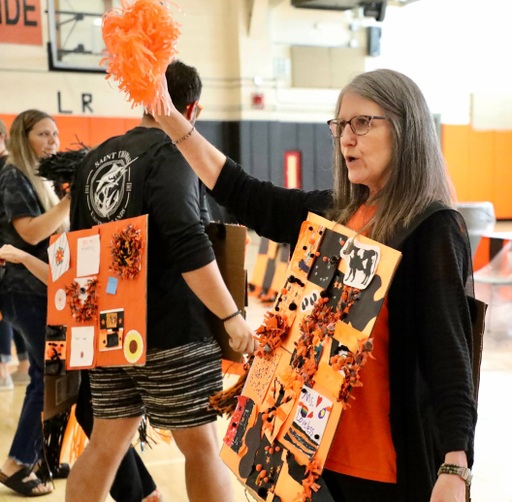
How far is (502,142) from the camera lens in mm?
14438

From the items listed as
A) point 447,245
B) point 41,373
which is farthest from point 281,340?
point 41,373

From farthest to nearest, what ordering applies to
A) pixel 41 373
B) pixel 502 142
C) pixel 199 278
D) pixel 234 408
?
1. pixel 502 142
2. pixel 41 373
3. pixel 199 278
4. pixel 234 408

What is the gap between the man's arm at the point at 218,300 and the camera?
2025mm

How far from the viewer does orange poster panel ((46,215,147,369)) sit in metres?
2.01

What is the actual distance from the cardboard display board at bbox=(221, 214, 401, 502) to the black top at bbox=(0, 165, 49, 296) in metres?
1.64

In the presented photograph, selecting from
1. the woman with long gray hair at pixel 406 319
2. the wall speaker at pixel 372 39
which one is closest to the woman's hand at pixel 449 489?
the woman with long gray hair at pixel 406 319

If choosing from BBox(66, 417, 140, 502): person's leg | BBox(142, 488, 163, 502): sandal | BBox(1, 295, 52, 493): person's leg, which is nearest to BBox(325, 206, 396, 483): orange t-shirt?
BBox(66, 417, 140, 502): person's leg

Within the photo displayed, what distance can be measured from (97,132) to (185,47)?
1.92m

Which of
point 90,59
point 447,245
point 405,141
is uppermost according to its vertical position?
point 90,59

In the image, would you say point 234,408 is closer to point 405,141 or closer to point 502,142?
point 405,141

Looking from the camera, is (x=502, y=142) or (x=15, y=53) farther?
(x=502, y=142)

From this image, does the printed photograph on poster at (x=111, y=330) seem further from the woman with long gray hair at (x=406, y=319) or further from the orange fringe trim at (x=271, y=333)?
the woman with long gray hair at (x=406, y=319)

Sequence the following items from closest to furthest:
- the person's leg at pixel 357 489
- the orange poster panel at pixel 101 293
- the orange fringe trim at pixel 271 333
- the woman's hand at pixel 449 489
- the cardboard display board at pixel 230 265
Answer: the woman's hand at pixel 449 489
the person's leg at pixel 357 489
the orange fringe trim at pixel 271 333
the orange poster panel at pixel 101 293
the cardboard display board at pixel 230 265

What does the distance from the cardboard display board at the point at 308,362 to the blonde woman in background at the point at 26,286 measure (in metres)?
1.58
